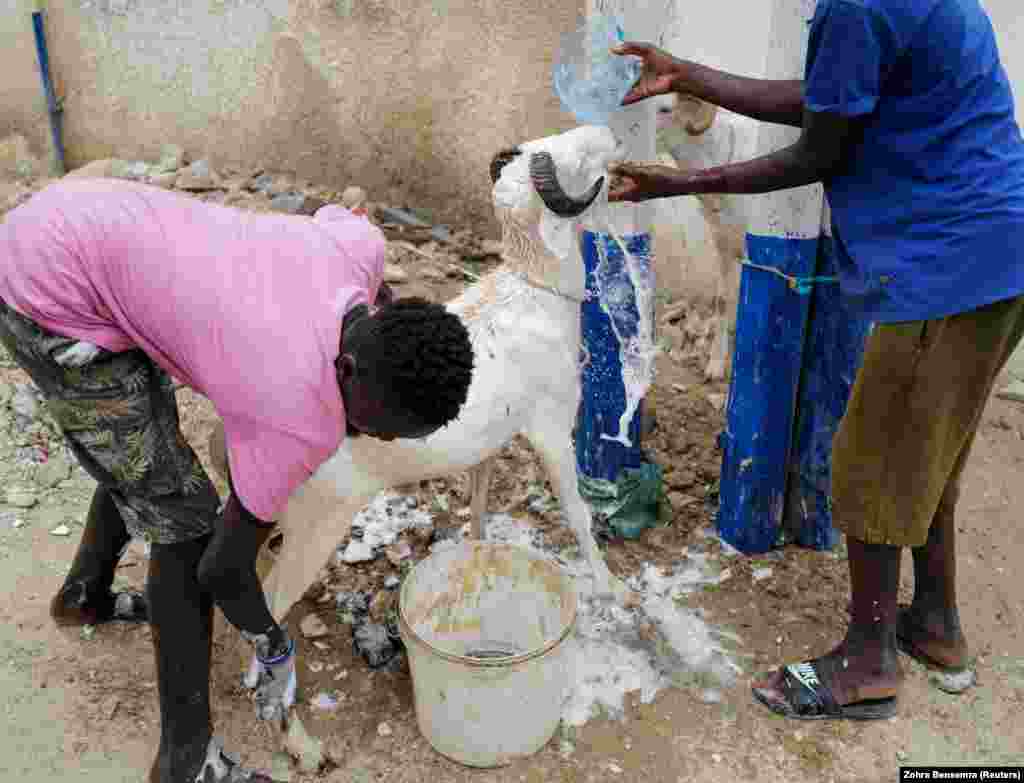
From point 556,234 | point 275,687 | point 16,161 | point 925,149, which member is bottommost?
point 275,687

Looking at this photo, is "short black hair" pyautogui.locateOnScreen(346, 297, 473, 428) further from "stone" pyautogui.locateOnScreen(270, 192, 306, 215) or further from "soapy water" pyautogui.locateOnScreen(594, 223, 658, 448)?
"stone" pyautogui.locateOnScreen(270, 192, 306, 215)

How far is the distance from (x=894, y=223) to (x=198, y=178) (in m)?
4.06

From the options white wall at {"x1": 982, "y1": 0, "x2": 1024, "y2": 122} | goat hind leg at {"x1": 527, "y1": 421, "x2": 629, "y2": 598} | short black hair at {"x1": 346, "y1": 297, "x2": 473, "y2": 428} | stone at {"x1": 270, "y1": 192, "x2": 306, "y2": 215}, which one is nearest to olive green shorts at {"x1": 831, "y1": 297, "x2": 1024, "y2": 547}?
goat hind leg at {"x1": 527, "y1": 421, "x2": 629, "y2": 598}

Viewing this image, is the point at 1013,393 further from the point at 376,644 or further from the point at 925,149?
the point at 376,644

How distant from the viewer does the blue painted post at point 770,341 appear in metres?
2.93

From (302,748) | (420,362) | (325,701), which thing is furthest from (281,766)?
(420,362)

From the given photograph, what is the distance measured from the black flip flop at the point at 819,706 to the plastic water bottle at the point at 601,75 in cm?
175

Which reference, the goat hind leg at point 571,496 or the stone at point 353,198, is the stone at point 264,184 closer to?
the stone at point 353,198

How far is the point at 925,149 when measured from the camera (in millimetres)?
2270

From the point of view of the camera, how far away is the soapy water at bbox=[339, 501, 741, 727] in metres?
2.85

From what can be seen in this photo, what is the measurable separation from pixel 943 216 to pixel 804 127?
1.25 ft

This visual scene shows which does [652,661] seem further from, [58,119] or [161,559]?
[58,119]

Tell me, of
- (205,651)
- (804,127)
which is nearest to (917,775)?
(804,127)

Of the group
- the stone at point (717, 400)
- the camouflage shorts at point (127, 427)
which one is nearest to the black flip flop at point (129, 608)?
the camouflage shorts at point (127, 427)
